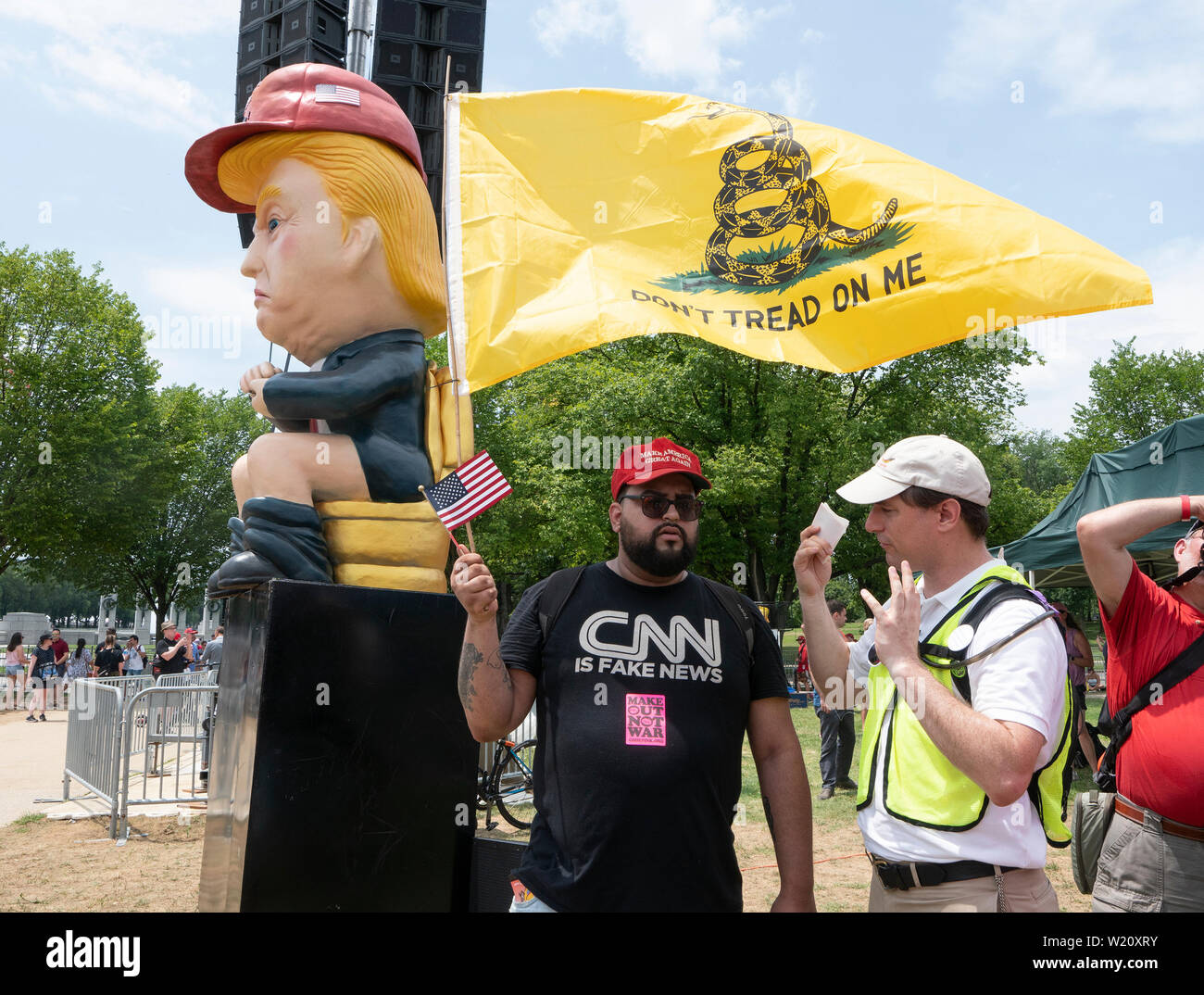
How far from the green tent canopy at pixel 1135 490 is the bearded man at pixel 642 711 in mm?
7982

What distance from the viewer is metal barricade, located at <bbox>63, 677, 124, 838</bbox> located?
8984 mm

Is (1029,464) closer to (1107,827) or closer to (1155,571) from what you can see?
(1155,571)

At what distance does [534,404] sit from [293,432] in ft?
86.3

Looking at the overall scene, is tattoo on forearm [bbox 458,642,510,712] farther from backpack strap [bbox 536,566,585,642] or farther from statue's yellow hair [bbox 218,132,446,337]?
statue's yellow hair [bbox 218,132,446,337]

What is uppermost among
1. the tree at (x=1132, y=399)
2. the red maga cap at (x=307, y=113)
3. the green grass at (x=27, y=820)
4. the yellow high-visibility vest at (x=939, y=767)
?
the tree at (x=1132, y=399)

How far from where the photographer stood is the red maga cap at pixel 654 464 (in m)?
3.00

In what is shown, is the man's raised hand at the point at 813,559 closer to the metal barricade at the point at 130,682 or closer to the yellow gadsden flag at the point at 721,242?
the yellow gadsden flag at the point at 721,242

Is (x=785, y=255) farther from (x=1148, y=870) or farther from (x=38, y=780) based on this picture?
(x=38, y=780)

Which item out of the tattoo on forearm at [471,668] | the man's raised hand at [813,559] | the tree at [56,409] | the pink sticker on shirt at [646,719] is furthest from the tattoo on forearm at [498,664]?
the tree at [56,409]

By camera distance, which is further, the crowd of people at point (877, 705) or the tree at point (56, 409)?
the tree at point (56, 409)

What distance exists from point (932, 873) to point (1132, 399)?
40.4m

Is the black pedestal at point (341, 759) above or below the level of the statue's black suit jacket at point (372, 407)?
below

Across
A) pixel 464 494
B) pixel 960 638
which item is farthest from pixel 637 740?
pixel 464 494

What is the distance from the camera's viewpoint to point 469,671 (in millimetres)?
2762
